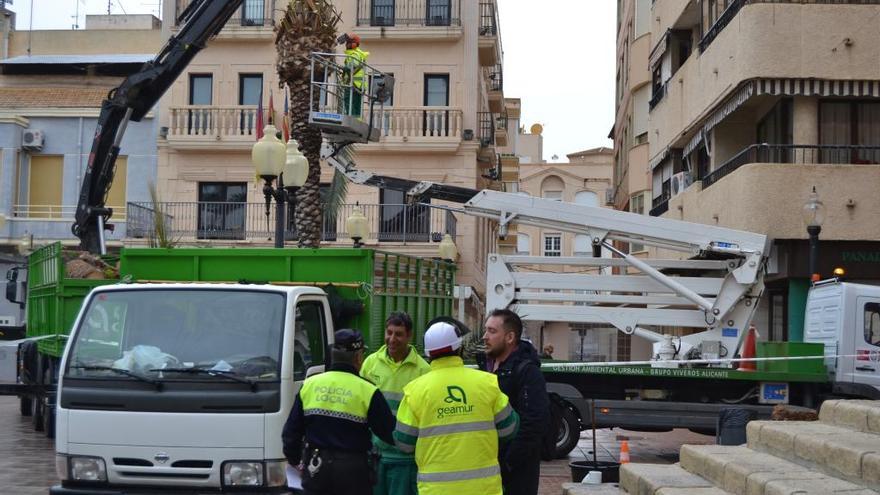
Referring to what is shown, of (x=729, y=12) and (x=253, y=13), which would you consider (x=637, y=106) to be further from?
(x=729, y=12)

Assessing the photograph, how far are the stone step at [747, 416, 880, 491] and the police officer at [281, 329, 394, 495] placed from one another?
277cm

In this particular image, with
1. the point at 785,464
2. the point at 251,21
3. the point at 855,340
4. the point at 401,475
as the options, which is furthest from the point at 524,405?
the point at 251,21

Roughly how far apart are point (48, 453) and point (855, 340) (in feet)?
34.6

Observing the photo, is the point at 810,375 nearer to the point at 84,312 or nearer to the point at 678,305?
the point at 678,305

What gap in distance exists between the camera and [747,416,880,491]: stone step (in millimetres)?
7137

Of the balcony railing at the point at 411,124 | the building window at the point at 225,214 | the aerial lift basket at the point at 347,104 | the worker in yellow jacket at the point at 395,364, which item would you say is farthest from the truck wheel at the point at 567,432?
the building window at the point at 225,214

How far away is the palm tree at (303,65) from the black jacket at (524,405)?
15.8 m

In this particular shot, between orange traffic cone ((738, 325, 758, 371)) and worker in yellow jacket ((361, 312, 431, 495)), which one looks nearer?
worker in yellow jacket ((361, 312, 431, 495))

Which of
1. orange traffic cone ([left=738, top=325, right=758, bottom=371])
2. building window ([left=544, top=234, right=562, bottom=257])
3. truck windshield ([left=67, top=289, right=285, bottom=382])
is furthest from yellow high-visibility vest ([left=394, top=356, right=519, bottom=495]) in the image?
building window ([left=544, top=234, right=562, bottom=257])

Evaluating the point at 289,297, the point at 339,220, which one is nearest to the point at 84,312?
the point at 289,297

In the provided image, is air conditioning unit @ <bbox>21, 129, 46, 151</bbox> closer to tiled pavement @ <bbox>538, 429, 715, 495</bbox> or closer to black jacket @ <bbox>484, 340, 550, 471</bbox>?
tiled pavement @ <bbox>538, 429, 715, 495</bbox>

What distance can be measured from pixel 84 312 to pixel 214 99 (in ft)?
87.9

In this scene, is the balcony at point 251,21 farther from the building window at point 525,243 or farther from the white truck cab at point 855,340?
the building window at point 525,243

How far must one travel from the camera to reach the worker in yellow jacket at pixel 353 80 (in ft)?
63.3
